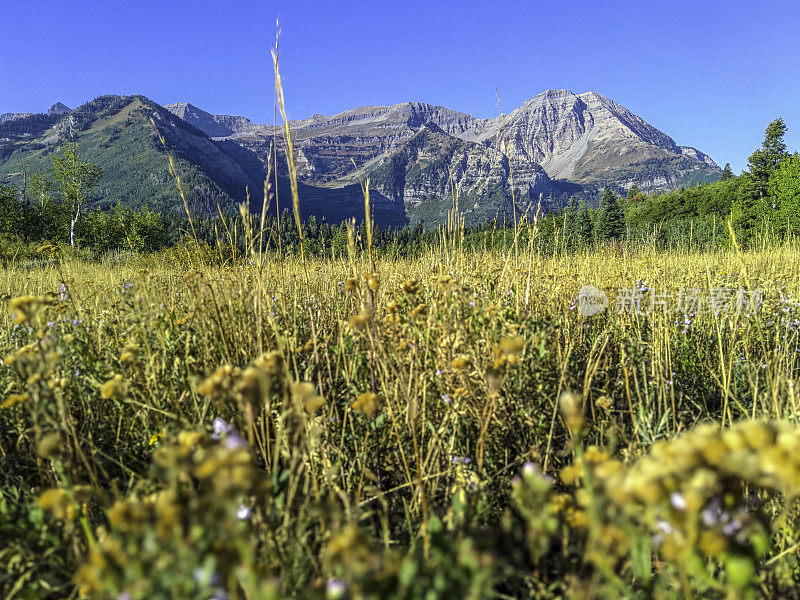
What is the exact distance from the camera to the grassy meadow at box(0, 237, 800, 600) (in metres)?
0.59

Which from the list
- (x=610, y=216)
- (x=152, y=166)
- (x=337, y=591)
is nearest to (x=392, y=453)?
(x=337, y=591)

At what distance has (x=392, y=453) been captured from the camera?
74.9 inches

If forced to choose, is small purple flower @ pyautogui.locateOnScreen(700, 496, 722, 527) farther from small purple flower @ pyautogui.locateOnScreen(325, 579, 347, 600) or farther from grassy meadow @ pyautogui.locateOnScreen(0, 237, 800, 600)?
small purple flower @ pyautogui.locateOnScreen(325, 579, 347, 600)

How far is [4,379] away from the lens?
2203 mm

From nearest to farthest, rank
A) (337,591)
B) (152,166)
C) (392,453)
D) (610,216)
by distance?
(337,591) → (392,453) → (610,216) → (152,166)

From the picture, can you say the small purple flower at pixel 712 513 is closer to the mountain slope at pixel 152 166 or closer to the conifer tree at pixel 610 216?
the conifer tree at pixel 610 216

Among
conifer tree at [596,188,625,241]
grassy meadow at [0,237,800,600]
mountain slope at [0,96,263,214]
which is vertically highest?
mountain slope at [0,96,263,214]

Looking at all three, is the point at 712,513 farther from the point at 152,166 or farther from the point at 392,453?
the point at 152,166

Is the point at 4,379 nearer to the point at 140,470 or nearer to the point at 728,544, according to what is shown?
the point at 140,470

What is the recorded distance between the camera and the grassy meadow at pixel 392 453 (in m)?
0.59

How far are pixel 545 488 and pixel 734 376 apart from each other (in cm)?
298

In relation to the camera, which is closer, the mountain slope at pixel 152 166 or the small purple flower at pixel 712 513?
the small purple flower at pixel 712 513

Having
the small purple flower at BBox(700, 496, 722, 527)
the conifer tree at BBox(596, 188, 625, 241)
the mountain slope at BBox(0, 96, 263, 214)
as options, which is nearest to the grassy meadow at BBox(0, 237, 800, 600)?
the small purple flower at BBox(700, 496, 722, 527)

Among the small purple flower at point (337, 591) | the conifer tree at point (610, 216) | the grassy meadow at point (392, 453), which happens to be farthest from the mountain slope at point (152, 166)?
the small purple flower at point (337, 591)
